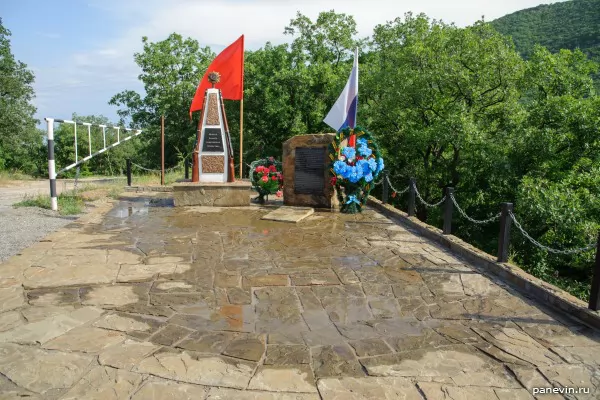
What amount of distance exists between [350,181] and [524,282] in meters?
4.94

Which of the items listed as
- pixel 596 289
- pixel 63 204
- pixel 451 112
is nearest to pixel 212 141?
pixel 63 204

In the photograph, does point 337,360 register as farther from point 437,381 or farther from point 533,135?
point 533,135

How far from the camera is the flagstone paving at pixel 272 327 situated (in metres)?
2.87

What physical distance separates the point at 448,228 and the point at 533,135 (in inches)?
321

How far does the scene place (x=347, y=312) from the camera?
4066 mm

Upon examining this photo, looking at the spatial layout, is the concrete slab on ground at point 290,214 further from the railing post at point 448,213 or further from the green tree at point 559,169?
the green tree at point 559,169

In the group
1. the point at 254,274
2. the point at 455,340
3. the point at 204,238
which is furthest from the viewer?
the point at 204,238

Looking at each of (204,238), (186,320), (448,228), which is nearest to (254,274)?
(186,320)

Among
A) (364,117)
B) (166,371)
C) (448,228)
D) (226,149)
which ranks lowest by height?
(166,371)

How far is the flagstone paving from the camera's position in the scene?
9.43 ft

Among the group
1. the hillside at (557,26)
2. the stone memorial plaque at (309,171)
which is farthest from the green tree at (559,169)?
the hillside at (557,26)

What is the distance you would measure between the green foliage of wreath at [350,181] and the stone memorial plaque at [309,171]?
304mm

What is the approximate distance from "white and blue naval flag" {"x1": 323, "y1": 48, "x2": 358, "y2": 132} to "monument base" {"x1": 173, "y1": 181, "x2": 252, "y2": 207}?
243 cm

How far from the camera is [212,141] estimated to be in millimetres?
10273
